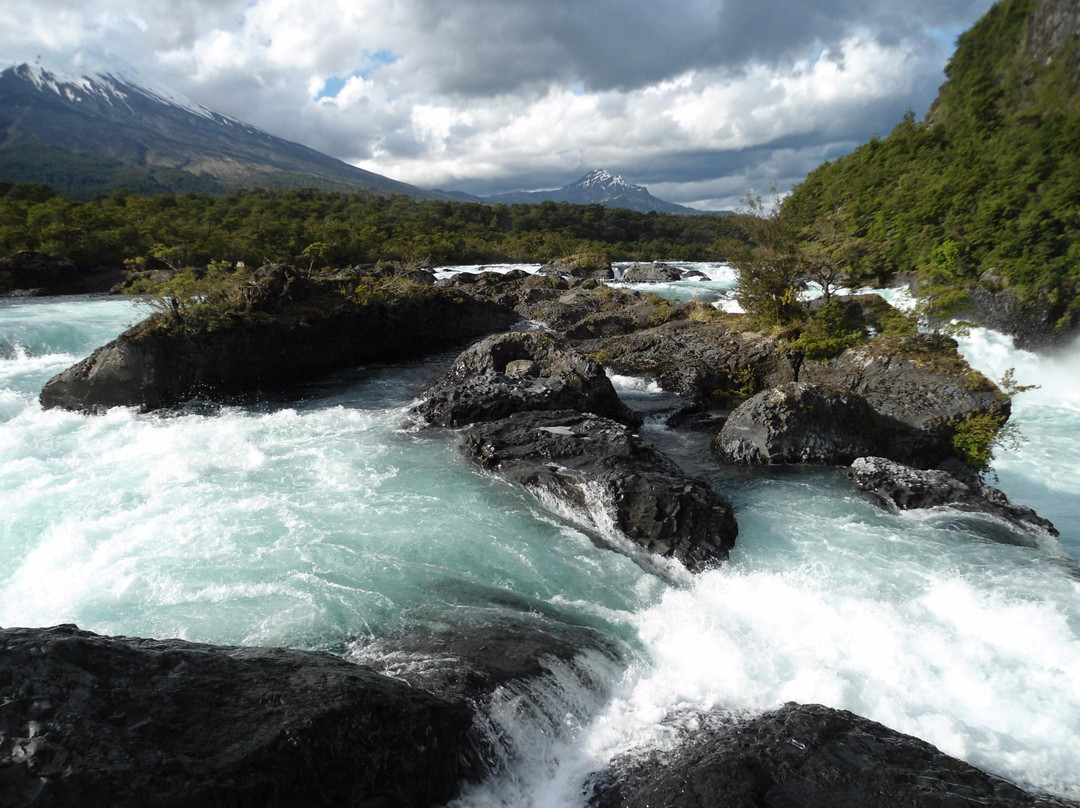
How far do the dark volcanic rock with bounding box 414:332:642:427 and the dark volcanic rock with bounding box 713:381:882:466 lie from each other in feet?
10.2

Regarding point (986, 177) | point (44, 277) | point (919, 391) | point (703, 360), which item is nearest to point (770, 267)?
point (703, 360)

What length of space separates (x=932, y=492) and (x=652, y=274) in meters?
38.3

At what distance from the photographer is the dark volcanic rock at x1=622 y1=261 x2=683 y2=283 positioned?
146 feet

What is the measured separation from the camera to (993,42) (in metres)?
41.6

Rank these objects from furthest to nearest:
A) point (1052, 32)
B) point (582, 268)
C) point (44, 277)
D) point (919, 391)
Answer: point (582, 268) → point (1052, 32) → point (44, 277) → point (919, 391)

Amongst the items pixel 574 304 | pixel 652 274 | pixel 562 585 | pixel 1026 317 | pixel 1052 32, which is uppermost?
pixel 1052 32

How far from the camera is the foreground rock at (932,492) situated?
8.44 meters

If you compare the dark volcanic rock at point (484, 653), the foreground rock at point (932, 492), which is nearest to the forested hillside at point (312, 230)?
the foreground rock at point (932, 492)

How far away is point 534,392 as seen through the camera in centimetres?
1199

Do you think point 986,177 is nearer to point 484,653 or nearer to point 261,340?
point 261,340

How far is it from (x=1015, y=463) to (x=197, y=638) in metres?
15.8

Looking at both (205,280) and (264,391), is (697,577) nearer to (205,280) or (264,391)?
(264,391)

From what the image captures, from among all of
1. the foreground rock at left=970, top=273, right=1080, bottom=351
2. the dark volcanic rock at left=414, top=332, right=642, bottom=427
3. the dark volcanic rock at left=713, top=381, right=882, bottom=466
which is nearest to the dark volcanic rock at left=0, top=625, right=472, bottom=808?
the dark volcanic rock at left=414, top=332, right=642, bottom=427

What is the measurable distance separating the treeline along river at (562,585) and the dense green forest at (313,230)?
9520 millimetres
